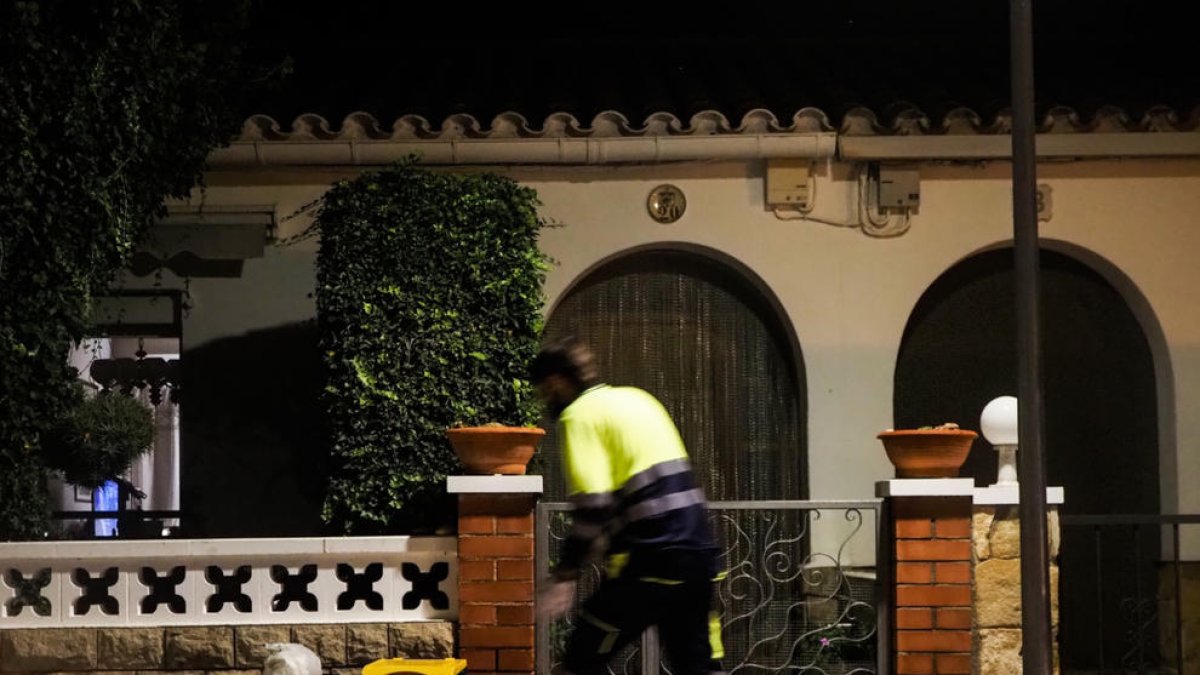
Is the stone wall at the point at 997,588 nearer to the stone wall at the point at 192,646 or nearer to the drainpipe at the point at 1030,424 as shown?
the drainpipe at the point at 1030,424

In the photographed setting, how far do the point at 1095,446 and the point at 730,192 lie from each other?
3348mm

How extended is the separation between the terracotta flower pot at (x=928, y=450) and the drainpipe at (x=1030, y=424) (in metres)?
1.23

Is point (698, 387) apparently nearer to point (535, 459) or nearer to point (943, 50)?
point (535, 459)

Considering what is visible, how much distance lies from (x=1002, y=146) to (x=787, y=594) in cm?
347

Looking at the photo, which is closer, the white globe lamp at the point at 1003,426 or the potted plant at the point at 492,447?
the potted plant at the point at 492,447

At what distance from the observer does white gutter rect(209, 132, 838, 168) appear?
35.5 feet

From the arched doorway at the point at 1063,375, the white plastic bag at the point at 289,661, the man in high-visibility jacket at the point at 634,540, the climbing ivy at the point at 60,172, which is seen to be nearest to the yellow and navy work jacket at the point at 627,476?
the man in high-visibility jacket at the point at 634,540

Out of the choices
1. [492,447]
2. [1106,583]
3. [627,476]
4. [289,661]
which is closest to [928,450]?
[492,447]

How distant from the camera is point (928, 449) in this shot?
8.87 meters

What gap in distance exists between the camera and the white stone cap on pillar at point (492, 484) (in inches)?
341

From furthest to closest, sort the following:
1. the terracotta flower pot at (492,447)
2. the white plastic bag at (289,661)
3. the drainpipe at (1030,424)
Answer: the terracotta flower pot at (492,447) < the white plastic bag at (289,661) < the drainpipe at (1030,424)

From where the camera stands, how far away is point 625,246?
1130 cm

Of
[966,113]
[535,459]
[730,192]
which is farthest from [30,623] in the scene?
[966,113]

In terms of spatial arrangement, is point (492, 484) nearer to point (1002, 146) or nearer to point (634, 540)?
point (634, 540)
